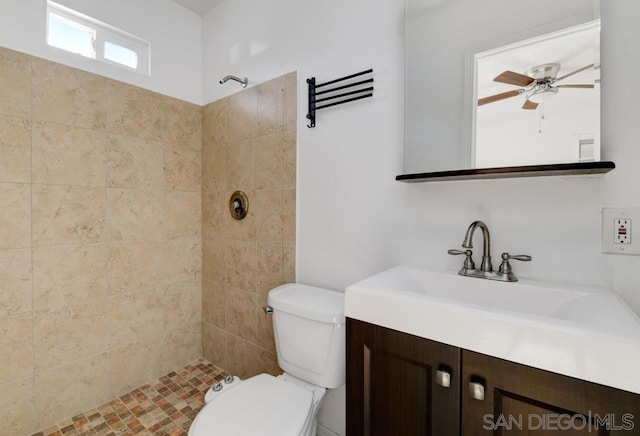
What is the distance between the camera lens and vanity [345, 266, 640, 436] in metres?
0.61

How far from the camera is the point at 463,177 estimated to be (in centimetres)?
107

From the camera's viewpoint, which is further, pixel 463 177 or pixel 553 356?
pixel 463 177

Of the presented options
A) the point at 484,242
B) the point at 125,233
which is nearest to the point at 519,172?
the point at 484,242

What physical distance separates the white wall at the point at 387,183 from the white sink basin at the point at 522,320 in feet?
0.37

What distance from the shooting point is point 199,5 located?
6.72ft

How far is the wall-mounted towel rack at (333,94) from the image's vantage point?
135 centimetres

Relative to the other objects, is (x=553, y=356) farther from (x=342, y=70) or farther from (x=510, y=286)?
(x=342, y=70)

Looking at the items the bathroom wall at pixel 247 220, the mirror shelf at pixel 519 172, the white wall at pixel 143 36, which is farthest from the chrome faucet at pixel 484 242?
the white wall at pixel 143 36

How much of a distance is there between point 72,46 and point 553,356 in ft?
8.16

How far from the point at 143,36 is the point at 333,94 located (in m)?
1.36

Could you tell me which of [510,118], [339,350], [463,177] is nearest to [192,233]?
[339,350]

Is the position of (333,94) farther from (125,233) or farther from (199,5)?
(125,233)

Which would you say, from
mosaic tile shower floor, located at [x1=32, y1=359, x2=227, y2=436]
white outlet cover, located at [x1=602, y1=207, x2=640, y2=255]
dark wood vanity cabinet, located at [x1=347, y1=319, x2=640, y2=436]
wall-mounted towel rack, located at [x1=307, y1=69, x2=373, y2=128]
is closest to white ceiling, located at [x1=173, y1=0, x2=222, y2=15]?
wall-mounted towel rack, located at [x1=307, y1=69, x2=373, y2=128]

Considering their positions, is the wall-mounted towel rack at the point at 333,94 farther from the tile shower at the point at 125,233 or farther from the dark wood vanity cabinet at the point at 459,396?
the dark wood vanity cabinet at the point at 459,396
